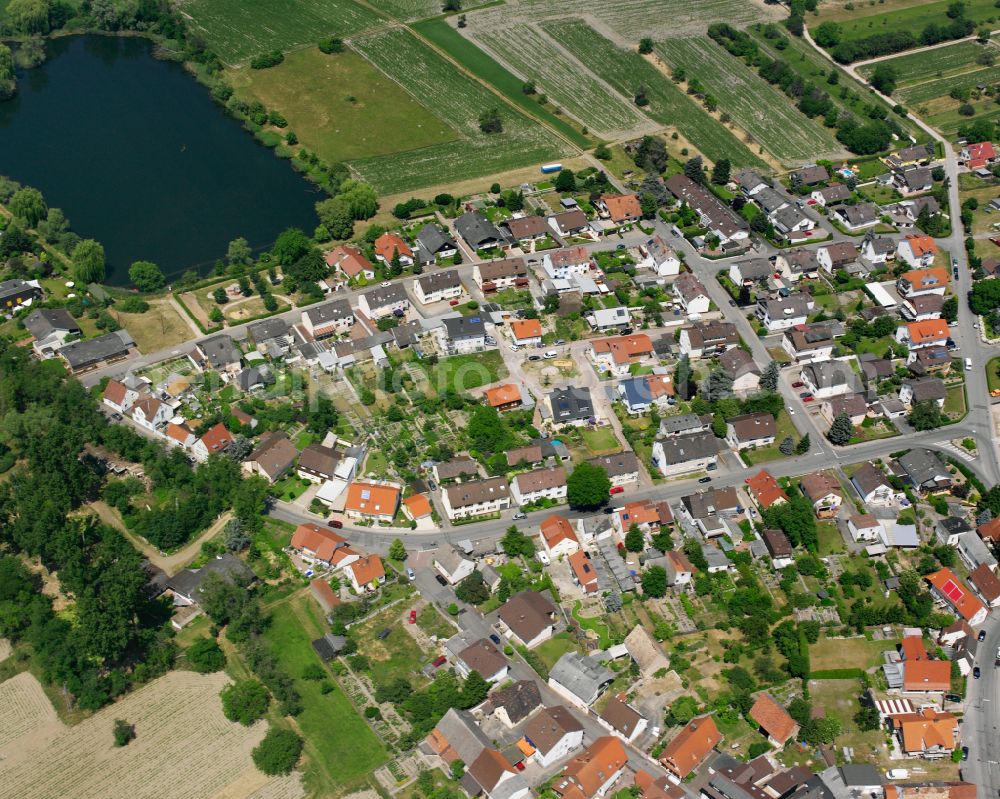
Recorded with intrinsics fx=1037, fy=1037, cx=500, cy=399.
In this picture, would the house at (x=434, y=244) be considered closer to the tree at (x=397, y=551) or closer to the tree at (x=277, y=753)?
the tree at (x=397, y=551)

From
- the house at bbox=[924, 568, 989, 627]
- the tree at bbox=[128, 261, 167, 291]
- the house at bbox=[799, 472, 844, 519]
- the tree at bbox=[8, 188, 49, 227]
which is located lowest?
the house at bbox=[924, 568, 989, 627]

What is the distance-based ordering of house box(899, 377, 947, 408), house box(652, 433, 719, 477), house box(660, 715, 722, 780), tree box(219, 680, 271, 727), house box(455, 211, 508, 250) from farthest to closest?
house box(455, 211, 508, 250) < house box(899, 377, 947, 408) < house box(652, 433, 719, 477) < tree box(219, 680, 271, 727) < house box(660, 715, 722, 780)

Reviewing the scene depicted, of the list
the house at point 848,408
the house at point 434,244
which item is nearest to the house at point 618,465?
the house at point 848,408

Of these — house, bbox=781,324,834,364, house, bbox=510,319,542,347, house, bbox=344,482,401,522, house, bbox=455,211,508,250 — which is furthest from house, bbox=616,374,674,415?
house, bbox=455,211,508,250

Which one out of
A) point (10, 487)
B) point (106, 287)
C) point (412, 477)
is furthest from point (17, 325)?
point (412, 477)

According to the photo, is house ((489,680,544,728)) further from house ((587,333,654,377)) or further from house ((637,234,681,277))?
house ((637,234,681,277))

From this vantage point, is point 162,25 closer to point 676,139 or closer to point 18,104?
point 18,104

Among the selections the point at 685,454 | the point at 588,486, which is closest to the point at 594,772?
the point at 588,486
